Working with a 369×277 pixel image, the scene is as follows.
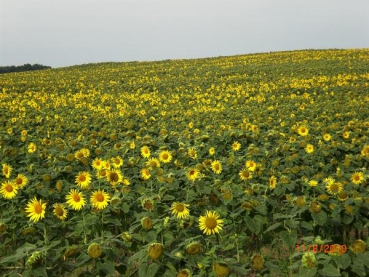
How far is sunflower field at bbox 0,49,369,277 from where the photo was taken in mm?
2676

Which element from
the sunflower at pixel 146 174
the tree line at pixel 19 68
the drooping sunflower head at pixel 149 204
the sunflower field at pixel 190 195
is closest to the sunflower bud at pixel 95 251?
the sunflower field at pixel 190 195

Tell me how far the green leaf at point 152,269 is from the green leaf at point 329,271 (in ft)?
3.87

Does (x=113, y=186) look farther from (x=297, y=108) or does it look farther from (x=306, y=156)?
(x=297, y=108)

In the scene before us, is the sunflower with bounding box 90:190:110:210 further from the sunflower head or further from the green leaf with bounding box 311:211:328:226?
the green leaf with bounding box 311:211:328:226

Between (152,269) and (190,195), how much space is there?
82.9 inches

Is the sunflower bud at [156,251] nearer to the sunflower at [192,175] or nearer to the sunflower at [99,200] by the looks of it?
the sunflower at [99,200]

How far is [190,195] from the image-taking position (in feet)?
14.9

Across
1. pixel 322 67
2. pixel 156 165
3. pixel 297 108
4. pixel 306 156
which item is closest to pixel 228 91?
pixel 297 108

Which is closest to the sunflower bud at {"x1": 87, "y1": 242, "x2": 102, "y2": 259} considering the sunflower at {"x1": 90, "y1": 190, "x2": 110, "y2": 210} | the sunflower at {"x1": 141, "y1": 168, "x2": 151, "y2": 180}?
the sunflower at {"x1": 90, "y1": 190, "x2": 110, "y2": 210}

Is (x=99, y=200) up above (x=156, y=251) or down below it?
below

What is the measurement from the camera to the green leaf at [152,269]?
2.45 metres

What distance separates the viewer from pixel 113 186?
483 centimetres

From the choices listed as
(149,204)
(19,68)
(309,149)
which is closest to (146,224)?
(149,204)

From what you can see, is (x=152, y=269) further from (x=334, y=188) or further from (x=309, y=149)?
(x=309, y=149)
